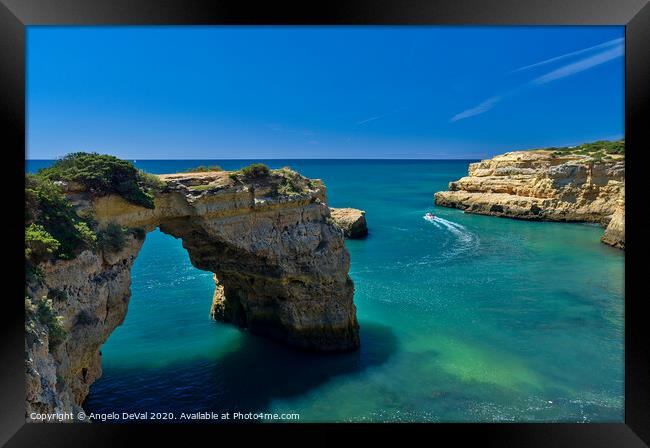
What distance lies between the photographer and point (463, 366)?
16281 mm

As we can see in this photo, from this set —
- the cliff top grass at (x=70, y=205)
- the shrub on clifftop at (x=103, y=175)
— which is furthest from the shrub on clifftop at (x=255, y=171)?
the shrub on clifftop at (x=103, y=175)

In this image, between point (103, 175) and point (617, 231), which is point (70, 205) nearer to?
point (103, 175)

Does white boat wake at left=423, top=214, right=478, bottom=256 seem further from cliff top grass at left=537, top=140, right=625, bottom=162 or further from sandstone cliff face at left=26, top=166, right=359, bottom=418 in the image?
sandstone cliff face at left=26, top=166, right=359, bottom=418

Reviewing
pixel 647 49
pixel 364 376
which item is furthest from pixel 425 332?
pixel 647 49

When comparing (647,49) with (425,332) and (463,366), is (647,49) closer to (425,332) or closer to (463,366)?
(463,366)

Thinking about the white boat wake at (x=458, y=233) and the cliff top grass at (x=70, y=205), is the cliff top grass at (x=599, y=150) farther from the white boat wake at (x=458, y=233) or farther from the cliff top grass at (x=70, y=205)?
the cliff top grass at (x=70, y=205)

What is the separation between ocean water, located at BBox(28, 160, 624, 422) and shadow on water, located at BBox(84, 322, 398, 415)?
0.06 metres

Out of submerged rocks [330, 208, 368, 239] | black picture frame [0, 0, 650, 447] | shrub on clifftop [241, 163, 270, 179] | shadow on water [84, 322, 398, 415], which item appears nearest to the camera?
black picture frame [0, 0, 650, 447]

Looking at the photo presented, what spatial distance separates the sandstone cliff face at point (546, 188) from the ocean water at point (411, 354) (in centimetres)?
1845

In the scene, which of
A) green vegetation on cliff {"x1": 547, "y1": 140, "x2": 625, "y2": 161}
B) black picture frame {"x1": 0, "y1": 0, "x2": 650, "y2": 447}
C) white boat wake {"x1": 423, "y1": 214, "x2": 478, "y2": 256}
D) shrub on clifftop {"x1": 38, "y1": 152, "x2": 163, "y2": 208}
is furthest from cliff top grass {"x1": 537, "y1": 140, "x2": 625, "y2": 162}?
shrub on clifftop {"x1": 38, "y1": 152, "x2": 163, "y2": 208}

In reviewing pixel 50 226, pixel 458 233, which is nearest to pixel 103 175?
pixel 50 226

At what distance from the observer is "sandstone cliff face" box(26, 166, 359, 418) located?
11.0 meters

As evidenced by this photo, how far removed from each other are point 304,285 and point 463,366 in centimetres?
628

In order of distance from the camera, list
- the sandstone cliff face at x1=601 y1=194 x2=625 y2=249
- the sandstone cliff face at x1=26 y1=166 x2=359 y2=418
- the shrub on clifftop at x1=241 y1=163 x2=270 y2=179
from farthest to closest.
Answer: the sandstone cliff face at x1=601 y1=194 x2=625 y2=249 → the shrub on clifftop at x1=241 y1=163 x2=270 y2=179 → the sandstone cliff face at x1=26 y1=166 x2=359 y2=418
